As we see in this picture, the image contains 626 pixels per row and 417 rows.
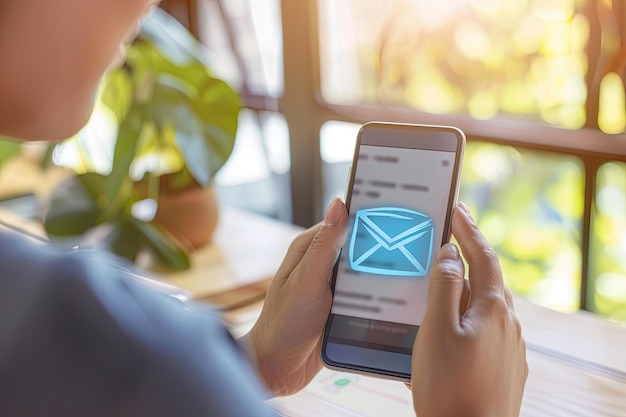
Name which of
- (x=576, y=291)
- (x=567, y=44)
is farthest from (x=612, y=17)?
(x=576, y=291)

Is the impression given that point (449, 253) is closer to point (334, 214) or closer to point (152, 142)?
point (334, 214)

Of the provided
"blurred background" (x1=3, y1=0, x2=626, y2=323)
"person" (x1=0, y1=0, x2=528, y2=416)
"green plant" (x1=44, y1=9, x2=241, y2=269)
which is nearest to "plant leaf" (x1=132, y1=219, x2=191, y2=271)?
"green plant" (x1=44, y1=9, x2=241, y2=269)

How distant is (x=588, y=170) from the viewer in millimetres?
956

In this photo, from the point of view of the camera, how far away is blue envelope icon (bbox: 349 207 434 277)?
25.3 inches

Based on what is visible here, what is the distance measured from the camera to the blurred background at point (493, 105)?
0.94 metres

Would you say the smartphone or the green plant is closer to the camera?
the smartphone

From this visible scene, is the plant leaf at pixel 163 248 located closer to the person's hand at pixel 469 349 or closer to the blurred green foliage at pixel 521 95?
the blurred green foliage at pixel 521 95

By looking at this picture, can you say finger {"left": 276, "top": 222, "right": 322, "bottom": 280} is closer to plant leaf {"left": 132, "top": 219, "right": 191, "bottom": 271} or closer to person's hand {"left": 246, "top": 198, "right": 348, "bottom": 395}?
person's hand {"left": 246, "top": 198, "right": 348, "bottom": 395}

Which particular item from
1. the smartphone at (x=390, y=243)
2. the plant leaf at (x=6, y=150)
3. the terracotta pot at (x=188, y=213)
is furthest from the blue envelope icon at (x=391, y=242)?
the plant leaf at (x=6, y=150)

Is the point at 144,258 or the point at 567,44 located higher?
the point at 567,44

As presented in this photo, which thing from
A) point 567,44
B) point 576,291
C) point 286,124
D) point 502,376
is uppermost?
point 567,44

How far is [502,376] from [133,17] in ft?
1.24

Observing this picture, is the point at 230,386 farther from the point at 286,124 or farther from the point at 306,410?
the point at 286,124

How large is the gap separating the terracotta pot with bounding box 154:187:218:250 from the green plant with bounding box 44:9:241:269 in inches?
0.6
